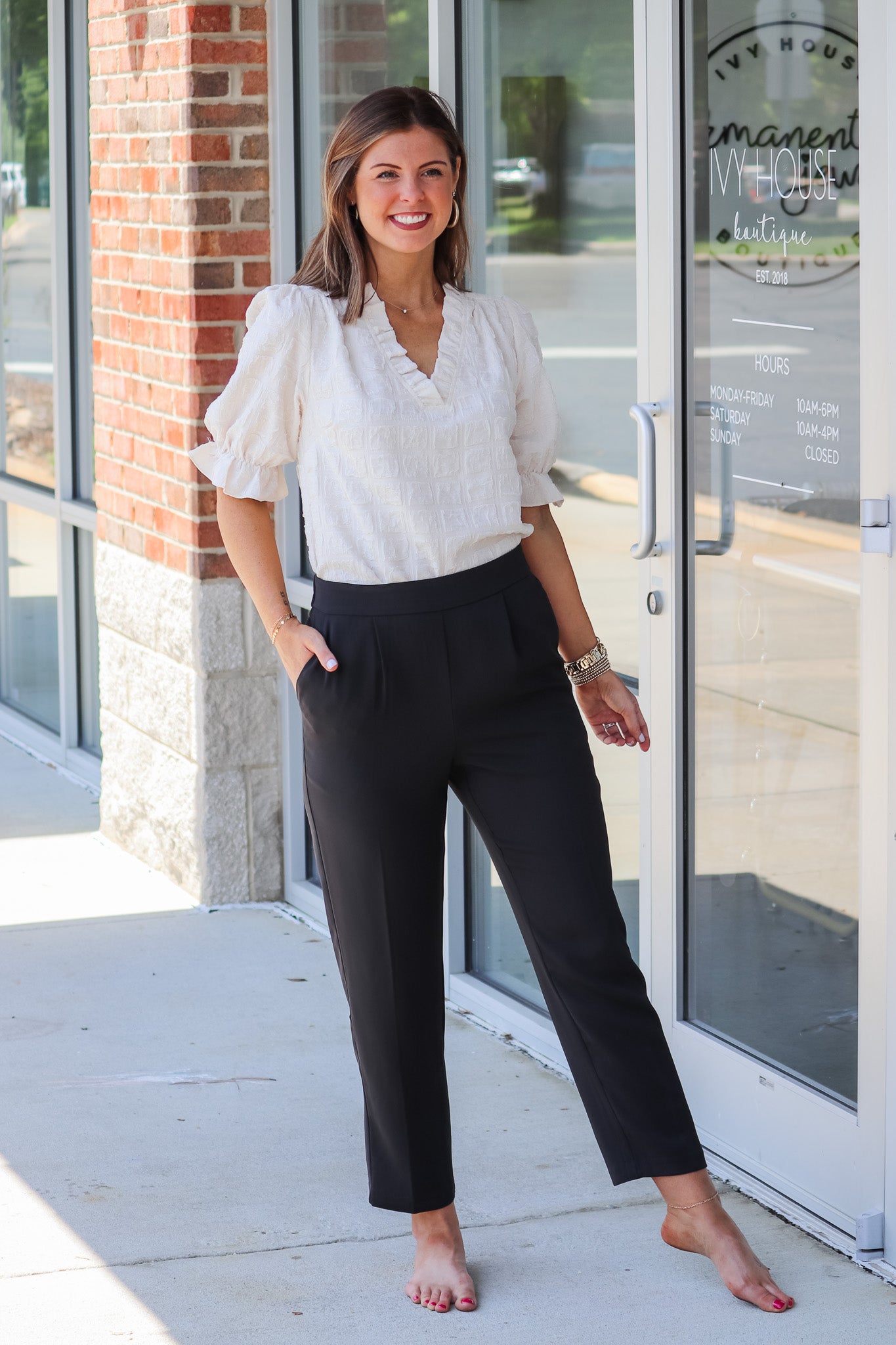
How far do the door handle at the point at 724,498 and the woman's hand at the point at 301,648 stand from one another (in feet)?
3.15

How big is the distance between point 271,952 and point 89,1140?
1.21m

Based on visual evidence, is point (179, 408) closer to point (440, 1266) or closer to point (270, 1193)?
point (270, 1193)

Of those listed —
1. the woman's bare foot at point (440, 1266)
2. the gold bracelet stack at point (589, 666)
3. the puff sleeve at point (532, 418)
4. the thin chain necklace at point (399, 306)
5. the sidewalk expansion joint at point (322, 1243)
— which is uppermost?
the thin chain necklace at point (399, 306)

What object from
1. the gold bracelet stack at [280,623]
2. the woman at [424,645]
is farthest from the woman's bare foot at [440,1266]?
the gold bracelet stack at [280,623]

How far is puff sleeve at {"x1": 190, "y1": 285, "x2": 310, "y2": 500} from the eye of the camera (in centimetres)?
299

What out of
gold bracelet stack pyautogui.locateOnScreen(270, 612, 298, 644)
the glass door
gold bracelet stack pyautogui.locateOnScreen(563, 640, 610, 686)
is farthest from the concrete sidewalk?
gold bracelet stack pyautogui.locateOnScreen(270, 612, 298, 644)

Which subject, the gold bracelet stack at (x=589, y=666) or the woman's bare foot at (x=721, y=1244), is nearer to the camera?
the woman's bare foot at (x=721, y=1244)

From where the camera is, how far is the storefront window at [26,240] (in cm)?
700

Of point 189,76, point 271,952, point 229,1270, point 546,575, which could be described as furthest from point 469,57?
point 229,1270

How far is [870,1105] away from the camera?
3229 mm

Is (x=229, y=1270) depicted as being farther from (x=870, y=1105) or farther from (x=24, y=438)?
(x=24, y=438)

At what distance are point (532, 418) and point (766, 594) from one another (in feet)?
2.08

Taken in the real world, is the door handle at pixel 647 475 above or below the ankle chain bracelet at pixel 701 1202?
above

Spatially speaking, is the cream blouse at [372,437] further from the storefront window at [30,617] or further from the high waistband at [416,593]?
the storefront window at [30,617]
